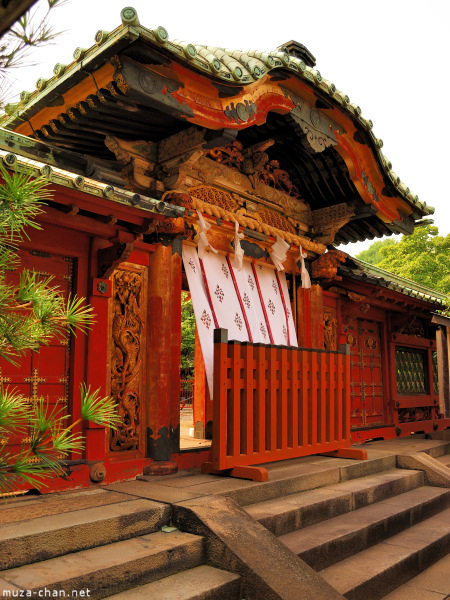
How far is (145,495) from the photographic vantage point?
4.34 m

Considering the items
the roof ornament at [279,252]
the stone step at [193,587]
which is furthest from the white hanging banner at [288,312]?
the stone step at [193,587]

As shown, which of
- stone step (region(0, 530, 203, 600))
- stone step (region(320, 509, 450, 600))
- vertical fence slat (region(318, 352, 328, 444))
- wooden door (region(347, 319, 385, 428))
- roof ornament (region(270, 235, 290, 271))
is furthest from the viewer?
wooden door (region(347, 319, 385, 428))

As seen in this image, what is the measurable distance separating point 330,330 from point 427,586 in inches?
201

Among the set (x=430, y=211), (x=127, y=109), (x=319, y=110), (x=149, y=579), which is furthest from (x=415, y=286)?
(x=149, y=579)

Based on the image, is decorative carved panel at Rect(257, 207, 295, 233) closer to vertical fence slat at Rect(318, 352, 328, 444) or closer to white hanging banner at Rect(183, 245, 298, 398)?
white hanging banner at Rect(183, 245, 298, 398)

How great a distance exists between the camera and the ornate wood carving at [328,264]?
850 centimetres

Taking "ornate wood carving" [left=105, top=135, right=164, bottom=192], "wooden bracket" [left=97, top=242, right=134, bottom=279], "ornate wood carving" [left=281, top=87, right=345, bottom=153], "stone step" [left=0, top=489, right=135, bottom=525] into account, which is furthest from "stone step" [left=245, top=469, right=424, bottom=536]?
"ornate wood carving" [left=281, top=87, right=345, bottom=153]

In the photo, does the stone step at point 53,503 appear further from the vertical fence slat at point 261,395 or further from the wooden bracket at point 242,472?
the vertical fence slat at point 261,395

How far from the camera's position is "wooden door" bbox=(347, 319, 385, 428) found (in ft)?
32.1

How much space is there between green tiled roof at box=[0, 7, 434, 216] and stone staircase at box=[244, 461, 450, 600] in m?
3.98

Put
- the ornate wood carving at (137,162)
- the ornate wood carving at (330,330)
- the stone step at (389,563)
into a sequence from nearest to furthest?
the stone step at (389,563)
the ornate wood carving at (137,162)
the ornate wood carving at (330,330)

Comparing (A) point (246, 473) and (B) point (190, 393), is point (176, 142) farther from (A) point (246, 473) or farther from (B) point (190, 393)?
(B) point (190, 393)

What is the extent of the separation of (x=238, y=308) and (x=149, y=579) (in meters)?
4.11

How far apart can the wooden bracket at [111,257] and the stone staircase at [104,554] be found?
215 cm
